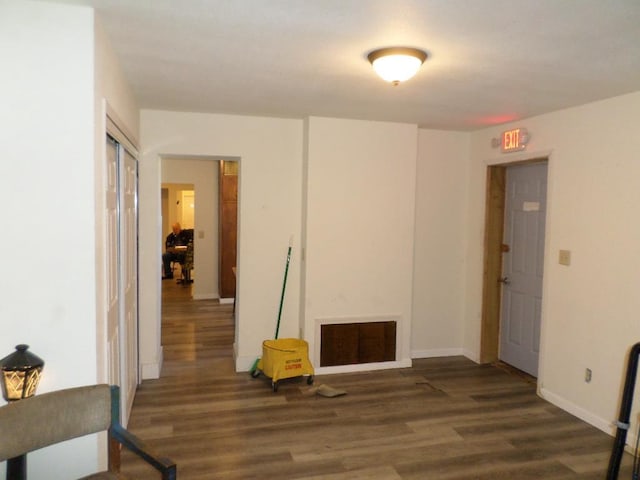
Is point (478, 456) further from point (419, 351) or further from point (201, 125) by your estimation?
point (201, 125)

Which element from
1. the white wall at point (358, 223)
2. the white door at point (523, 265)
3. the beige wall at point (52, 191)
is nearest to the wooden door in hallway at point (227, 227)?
the white wall at point (358, 223)

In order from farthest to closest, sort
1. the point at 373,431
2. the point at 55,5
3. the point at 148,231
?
1. the point at 148,231
2. the point at 373,431
3. the point at 55,5

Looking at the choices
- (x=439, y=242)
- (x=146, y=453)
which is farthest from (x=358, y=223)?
(x=146, y=453)

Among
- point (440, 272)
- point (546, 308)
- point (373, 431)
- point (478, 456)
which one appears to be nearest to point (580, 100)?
point (546, 308)

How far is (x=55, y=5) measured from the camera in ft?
6.52

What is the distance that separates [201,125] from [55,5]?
2.33 metres

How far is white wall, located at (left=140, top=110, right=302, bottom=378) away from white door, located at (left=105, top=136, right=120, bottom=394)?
4.16 feet

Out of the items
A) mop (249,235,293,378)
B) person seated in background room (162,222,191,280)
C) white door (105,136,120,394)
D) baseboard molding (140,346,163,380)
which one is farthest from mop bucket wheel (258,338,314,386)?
person seated in background room (162,222,191,280)

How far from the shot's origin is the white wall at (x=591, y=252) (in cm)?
327

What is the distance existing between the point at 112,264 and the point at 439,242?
342cm

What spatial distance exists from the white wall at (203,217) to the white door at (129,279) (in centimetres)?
411

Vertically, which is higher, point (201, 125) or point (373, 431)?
point (201, 125)

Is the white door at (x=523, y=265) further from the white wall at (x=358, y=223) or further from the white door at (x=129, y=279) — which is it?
the white door at (x=129, y=279)

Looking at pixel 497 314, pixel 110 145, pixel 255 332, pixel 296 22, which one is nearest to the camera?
pixel 296 22
